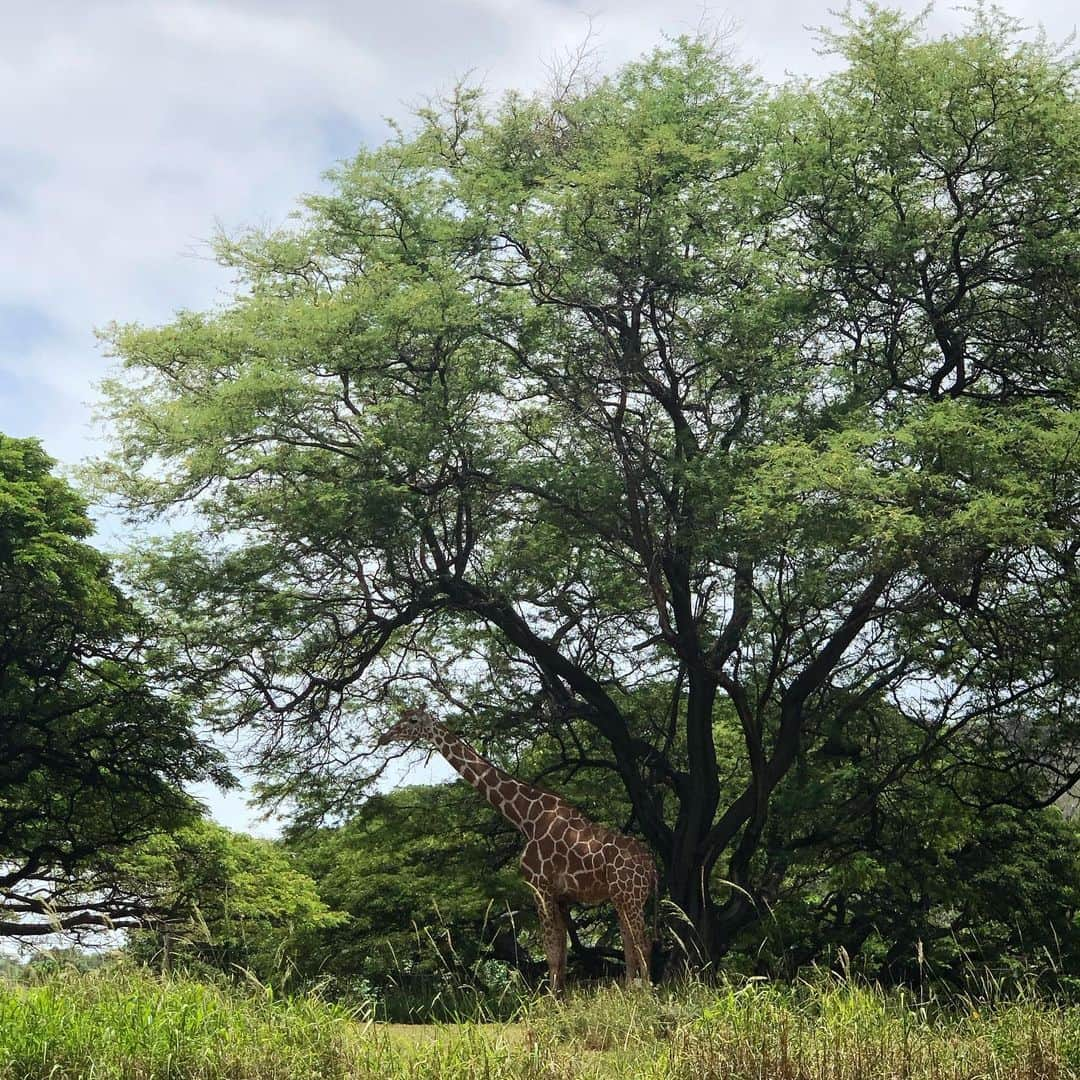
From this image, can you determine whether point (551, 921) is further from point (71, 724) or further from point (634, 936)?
point (71, 724)

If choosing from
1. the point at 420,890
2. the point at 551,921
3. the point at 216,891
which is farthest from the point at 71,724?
the point at 551,921

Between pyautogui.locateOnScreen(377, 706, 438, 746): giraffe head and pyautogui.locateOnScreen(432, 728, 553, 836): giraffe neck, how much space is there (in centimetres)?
9

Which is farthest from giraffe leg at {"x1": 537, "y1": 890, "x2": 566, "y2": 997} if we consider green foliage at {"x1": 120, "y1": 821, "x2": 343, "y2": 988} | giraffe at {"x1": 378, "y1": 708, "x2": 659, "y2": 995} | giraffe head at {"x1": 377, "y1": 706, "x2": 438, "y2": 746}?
green foliage at {"x1": 120, "y1": 821, "x2": 343, "y2": 988}

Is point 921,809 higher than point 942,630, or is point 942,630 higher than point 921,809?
point 942,630

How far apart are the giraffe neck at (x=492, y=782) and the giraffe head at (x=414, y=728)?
0.31ft

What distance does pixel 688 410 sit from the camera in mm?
16281

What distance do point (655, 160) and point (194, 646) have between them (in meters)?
8.30

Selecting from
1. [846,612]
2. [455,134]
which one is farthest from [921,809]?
[455,134]

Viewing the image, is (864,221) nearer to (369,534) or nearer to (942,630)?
(942,630)

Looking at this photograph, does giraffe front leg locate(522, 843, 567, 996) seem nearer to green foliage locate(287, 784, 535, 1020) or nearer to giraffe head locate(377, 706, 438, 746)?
giraffe head locate(377, 706, 438, 746)

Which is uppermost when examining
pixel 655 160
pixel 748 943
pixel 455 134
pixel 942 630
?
A: pixel 455 134

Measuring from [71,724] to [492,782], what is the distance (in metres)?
7.42

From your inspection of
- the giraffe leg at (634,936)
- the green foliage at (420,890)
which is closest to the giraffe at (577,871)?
the giraffe leg at (634,936)

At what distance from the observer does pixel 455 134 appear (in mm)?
17453
